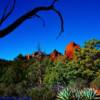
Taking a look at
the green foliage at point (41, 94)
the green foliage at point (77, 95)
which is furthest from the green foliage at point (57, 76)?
the green foliage at point (77, 95)

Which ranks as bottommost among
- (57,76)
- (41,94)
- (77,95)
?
(77,95)

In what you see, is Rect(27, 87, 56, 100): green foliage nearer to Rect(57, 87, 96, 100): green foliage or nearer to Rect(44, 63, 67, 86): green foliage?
Rect(57, 87, 96, 100): green foliage

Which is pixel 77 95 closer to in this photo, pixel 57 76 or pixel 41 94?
pixel 41 94

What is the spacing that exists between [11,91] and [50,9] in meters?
36.6

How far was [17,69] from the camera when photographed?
6116cm

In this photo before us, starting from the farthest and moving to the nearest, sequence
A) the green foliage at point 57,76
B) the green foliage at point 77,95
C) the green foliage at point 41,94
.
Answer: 1. the green foliage at point 57,76
2. the green foliage at point 41,94
3. the green foliage at point 77,95

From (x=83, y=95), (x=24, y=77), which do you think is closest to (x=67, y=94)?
(x=83, y=95)

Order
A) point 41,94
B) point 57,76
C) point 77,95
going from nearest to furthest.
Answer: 1. point 77,95
2. point 41,94
3. point 57,76

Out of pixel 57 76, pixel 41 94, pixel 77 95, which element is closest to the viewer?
pixel 77 95

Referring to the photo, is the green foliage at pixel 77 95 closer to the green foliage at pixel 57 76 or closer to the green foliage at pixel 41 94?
the green foliage at pixel 41 94

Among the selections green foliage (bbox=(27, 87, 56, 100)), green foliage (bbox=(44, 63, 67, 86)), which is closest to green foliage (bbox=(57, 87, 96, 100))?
green foliage (bbox=(27, 87, 56, 100))

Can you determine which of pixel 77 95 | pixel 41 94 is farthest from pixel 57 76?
pixel 77 95

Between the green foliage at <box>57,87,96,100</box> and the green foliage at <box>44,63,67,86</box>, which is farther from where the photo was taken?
the green foliage at <box>44,63,67,86</box>

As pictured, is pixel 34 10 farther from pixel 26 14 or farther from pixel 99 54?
pixel 99 54
